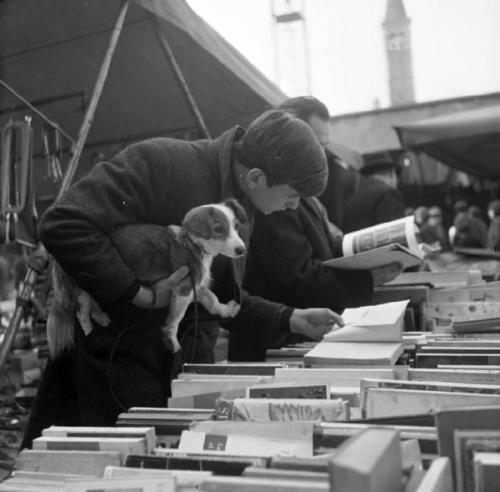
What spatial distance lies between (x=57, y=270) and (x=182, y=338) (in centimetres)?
33

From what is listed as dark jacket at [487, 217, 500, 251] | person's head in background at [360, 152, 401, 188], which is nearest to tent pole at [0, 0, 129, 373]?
person's head in background at [360, 152, 401, 188]

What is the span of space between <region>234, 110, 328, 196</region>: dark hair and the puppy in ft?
0.37

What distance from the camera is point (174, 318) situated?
1387mm

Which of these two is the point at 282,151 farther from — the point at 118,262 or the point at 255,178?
the point at 118,262

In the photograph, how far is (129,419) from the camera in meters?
0.96

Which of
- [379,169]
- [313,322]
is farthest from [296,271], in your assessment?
[379,169]

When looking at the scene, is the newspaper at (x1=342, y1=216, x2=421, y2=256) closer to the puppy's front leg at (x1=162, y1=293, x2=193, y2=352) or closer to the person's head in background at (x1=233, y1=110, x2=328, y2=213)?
the person's head in background at (x1=233, y1=110, x2=328, y2=213)

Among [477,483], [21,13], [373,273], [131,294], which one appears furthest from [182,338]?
[21,13]

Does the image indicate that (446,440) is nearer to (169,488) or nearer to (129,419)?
(169,488)

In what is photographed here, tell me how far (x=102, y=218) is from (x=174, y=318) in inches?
11.0

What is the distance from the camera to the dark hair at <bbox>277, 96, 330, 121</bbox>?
210 centimetres

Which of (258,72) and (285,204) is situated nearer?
(285,204)

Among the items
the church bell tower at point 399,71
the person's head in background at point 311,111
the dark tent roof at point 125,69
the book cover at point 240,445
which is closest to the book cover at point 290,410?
the book cover at point 240,445

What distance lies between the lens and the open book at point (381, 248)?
1.77 metres
